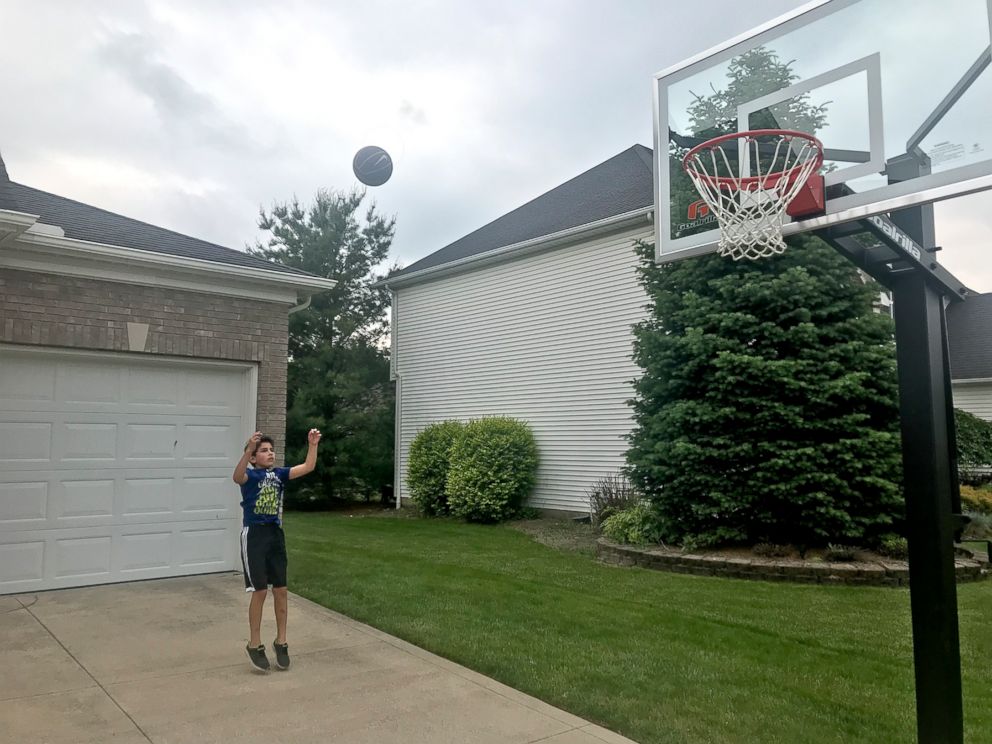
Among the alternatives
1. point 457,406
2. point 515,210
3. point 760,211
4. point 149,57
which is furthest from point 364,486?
point 760,211

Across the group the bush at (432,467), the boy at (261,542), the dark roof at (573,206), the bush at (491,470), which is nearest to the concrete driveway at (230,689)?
the boy at (261,542)

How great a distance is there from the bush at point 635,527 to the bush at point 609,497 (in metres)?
1.39

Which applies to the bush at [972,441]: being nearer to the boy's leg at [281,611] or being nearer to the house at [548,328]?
the house at [548,328]

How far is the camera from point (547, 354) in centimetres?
1484

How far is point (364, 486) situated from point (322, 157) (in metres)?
9.70

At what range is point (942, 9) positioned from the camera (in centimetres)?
415

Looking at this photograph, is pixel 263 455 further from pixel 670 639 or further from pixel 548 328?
pixel 548 328

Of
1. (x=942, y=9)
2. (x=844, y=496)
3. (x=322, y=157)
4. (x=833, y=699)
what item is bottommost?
(x=833, y=699)

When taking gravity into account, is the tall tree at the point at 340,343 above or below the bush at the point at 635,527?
above

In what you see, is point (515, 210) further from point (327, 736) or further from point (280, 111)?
point (327, 736)

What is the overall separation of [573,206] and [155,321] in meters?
10.0

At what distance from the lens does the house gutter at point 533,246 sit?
13.1m

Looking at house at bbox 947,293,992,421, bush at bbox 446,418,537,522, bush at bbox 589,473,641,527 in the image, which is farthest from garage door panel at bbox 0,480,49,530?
house at bbox 947,293,992,421

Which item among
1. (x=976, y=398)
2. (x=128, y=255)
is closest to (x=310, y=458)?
(x=128, y=255)
